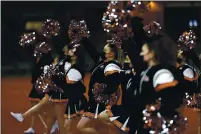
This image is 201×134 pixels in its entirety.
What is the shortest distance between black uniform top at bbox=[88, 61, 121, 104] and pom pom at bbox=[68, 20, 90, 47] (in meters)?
0.44

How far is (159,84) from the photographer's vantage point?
358cm

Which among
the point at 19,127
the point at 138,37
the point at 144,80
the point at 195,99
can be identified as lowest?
the point at 19,127

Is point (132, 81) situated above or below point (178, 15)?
below

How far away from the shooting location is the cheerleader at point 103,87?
4.61 m

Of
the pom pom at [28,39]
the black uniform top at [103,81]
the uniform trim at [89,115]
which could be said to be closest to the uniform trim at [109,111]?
the black uniform top at [103,81]

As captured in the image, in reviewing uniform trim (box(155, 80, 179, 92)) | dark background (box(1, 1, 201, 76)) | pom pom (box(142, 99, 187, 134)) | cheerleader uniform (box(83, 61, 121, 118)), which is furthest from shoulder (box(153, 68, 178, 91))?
dark background (box(1, 1, 201, 76))

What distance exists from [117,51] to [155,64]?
1.19m

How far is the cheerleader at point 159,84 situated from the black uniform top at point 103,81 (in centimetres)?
79

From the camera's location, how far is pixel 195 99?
5.05 metres

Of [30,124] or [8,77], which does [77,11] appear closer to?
[30,124]

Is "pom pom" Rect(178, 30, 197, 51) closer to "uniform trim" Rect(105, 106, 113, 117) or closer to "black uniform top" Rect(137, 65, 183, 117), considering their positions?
"uniform trim" Rect(105, 106, 113, 117)

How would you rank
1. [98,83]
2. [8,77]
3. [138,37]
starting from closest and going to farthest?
[138,37], [98,83], [8,77]

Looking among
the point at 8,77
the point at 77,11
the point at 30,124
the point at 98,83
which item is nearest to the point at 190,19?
the point at 77,11

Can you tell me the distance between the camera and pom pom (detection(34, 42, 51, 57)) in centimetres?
551
